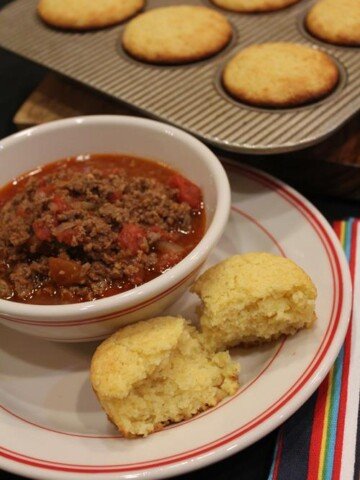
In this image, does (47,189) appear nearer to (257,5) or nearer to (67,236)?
(67,236)

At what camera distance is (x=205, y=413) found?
151 centimetres

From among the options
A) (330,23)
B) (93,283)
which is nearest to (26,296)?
(93,283)

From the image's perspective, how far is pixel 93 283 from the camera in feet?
5.48

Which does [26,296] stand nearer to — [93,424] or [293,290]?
[93,424]

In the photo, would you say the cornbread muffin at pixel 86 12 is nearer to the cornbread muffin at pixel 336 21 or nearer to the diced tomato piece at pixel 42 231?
the cornbread muffin at pixel 336 21

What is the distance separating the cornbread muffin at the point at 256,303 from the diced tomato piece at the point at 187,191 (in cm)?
33

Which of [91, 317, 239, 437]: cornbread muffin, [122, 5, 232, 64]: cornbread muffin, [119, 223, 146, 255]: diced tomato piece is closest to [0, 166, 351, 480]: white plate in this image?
[91, 317, 239, 437]: cornbread muffin

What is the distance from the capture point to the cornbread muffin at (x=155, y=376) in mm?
1468

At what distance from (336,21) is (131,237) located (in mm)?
1622

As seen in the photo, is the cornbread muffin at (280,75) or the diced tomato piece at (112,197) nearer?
the diced tomato piece at (112,197)

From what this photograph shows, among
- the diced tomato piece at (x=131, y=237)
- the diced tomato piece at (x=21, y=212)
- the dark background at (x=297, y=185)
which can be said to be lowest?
the dark background at (x=297, y=185)

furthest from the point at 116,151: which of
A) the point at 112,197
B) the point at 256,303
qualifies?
the point at 256,303

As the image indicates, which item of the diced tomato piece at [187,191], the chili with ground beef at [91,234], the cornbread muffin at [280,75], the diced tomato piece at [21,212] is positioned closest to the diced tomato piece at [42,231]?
the chili with ground beef at [91,234]

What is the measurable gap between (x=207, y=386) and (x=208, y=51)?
A: 1.67m
